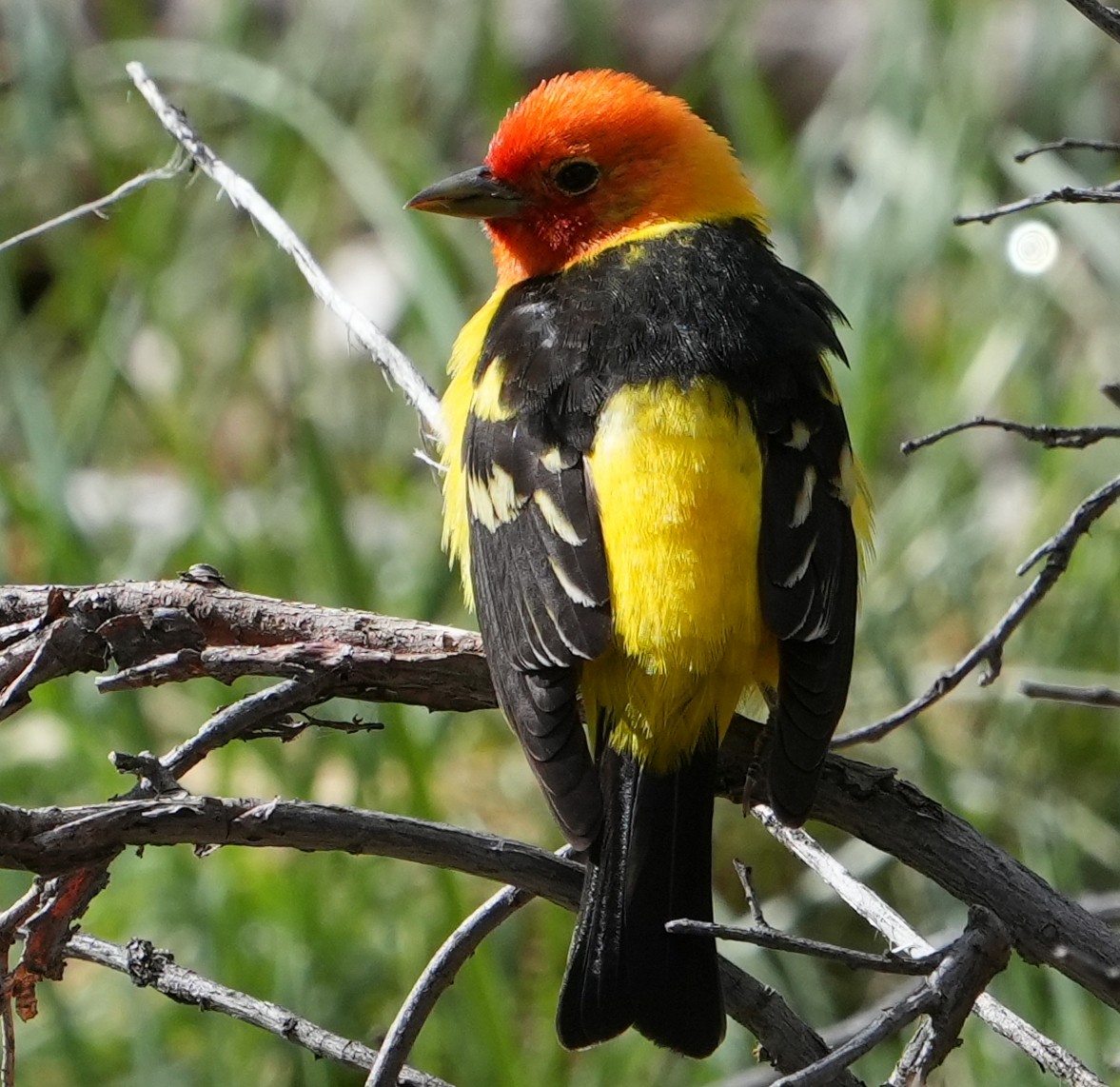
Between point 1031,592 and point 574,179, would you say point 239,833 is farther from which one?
point 574,179

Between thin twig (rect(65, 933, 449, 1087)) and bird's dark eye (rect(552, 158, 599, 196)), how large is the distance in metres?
2.14

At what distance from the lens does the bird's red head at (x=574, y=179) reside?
3.76 metres

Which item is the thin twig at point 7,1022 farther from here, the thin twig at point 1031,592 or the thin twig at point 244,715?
the thin twig at point 1031,592

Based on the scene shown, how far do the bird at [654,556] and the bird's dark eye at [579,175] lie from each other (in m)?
0.31

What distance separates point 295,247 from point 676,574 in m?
0.93

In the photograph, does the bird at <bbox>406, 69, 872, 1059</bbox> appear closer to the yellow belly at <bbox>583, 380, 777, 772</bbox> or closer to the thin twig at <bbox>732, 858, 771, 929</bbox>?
the yellow belly at <bbox>583, 380, 777, 772</bbox>

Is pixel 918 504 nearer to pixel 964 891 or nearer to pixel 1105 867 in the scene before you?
pixel 1105 867

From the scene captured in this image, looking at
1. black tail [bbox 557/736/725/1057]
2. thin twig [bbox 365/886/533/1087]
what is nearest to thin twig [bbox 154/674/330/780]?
thin twig [bbox 365/886/533/1087]

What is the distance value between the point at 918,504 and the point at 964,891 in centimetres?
282

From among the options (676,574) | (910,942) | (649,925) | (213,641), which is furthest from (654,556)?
(910,942)

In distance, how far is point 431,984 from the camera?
210cm

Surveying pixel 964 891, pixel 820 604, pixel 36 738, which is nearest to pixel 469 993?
pixel 820 604

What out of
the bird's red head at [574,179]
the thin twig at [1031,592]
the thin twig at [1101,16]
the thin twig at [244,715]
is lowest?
the thin twig at [244,715]

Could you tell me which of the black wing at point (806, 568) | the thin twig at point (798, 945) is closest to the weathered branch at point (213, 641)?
the black wing at point (806, 568)
